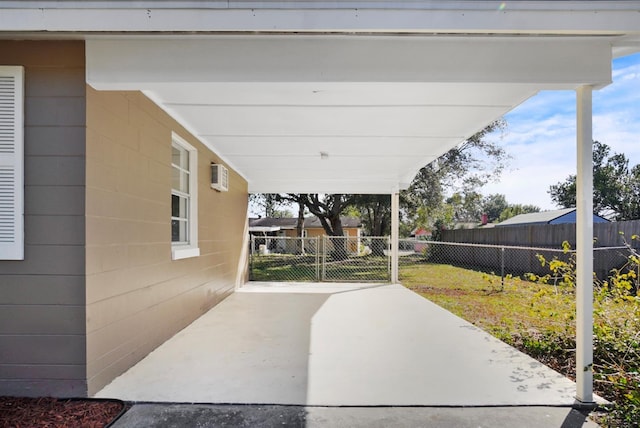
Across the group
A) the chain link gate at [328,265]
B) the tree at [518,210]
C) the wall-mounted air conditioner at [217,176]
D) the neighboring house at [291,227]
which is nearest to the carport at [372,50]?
the wall-mounted air conditioner at [217,176]

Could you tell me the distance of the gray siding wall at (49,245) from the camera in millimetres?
2744

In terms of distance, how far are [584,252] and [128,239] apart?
3.66 metres

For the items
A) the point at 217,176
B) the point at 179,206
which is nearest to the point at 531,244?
the point at 217,176

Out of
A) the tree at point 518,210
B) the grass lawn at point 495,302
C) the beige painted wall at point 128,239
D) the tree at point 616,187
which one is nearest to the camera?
the beige painted wall at point 128,239

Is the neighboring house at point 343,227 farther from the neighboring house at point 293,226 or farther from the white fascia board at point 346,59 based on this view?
the white fascia board at point 346,59

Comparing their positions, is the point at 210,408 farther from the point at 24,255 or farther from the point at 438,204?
the point at 438,204

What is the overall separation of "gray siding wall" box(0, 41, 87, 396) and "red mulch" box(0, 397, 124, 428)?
0.28 ft

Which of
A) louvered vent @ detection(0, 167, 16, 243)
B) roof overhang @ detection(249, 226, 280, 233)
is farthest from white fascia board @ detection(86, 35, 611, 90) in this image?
roof overhang @ detection(249, 226, 280, 233)

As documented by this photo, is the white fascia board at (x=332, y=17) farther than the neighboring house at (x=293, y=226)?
No

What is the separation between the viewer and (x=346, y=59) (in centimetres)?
264

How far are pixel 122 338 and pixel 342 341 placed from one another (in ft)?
7.58

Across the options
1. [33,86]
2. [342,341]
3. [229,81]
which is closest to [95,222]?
[33,86]

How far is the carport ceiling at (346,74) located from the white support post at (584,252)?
0.26m

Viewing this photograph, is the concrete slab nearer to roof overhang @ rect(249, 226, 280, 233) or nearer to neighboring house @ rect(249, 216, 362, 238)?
roof overhang @ rect(249, 226, 280, 233)
